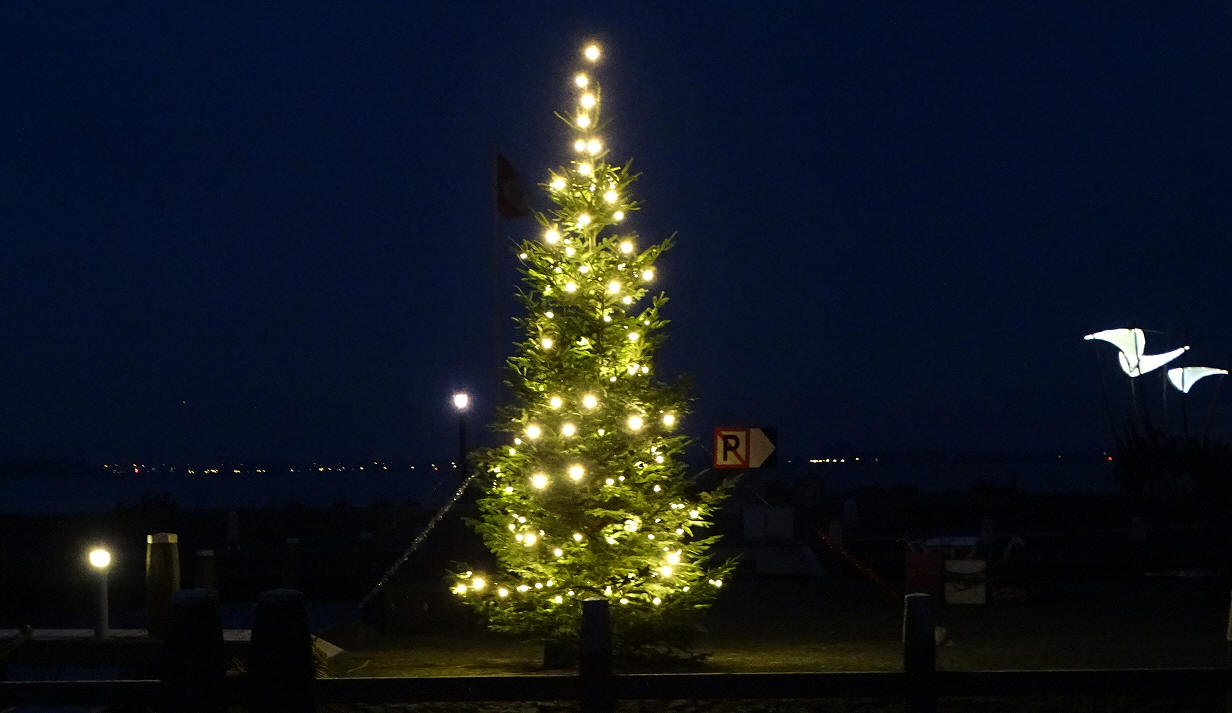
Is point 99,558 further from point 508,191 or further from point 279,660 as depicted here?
point 508,191

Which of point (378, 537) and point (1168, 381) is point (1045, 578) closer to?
point (378, 537)

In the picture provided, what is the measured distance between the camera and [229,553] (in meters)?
34.3

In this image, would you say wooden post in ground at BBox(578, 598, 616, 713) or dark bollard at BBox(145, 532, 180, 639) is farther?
dark bollard at BBox(145, 532, 180, 639)

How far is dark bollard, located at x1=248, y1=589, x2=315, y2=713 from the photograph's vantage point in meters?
7.22

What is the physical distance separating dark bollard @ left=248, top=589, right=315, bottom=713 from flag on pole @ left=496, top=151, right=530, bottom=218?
16.4 metres

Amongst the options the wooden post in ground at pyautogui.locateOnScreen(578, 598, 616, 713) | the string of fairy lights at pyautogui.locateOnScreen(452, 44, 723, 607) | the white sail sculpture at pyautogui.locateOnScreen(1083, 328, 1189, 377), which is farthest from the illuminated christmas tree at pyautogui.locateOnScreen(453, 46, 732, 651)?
the white sail sculpture at pyautogui.locateOnScreen(1083, 328, 1189, 377)

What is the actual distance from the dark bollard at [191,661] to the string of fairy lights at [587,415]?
19.9 feet

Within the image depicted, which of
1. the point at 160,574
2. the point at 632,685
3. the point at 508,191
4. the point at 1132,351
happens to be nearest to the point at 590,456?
the point at 160,574

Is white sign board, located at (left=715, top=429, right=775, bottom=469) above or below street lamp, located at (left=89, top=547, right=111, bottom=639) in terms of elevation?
above

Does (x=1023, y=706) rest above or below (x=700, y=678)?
below

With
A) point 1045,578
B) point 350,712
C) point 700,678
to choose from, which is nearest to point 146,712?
point 350,712

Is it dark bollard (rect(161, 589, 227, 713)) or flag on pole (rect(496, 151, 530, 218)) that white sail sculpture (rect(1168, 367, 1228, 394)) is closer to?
flag on pole (rect(496, 151, 530, 218))

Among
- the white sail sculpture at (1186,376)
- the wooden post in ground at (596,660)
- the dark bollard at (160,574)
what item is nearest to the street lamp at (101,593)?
the dark bollard at (160,574)

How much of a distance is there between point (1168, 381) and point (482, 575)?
48.9 metres
